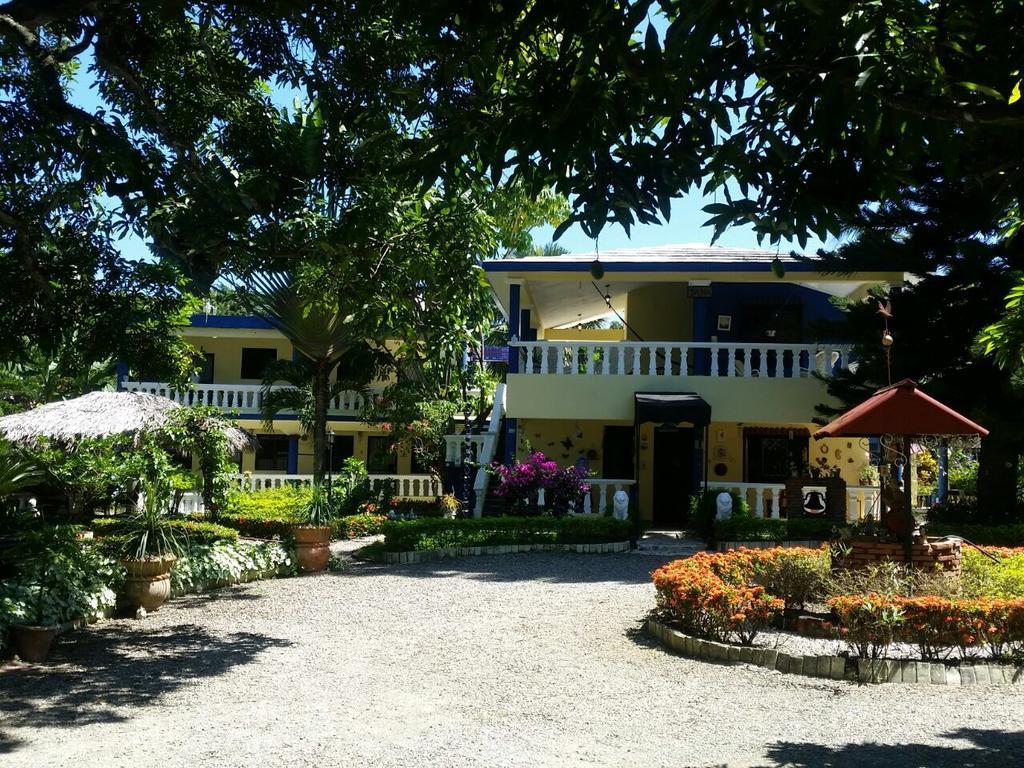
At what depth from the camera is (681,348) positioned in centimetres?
1817

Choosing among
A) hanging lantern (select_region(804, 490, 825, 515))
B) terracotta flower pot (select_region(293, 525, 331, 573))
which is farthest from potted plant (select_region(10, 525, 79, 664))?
hanging lantern (select_region(804, 490, 825, 515))

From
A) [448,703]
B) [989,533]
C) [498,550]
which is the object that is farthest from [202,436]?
[989,533]

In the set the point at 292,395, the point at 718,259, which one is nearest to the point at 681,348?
the point at 718,259

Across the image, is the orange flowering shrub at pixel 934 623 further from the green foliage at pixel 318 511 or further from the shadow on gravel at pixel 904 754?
the green foliage at pixel 318 511

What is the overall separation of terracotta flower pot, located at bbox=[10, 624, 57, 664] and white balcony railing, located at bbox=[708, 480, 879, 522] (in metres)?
11.9

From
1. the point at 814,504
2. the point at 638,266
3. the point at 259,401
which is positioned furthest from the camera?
the point at 259,401

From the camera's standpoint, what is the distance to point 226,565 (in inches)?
494

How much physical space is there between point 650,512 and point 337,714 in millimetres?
14063

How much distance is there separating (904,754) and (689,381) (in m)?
12.7

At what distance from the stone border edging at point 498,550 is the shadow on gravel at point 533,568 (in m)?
0.22

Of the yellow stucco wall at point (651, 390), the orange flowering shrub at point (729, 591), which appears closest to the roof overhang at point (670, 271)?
the yellow stucco wall at point (651, 390)

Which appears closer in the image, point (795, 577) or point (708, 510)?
point (795, 577)

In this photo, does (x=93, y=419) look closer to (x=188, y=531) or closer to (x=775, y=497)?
(x=188, y=531)

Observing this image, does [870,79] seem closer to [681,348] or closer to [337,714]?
[337,714]
